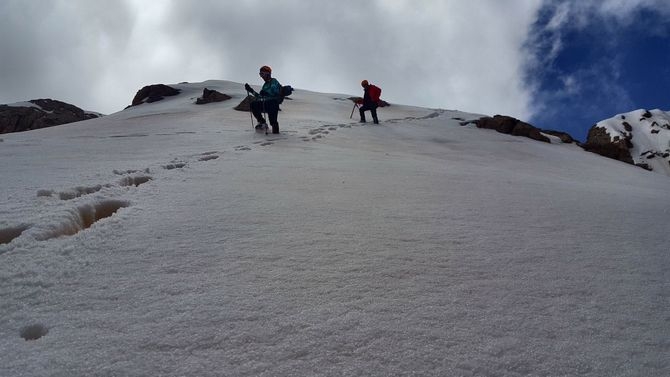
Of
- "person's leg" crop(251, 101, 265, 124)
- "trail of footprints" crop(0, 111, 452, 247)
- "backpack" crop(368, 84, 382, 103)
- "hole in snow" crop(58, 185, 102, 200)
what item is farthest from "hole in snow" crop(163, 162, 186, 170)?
"backpack" crop(368, 84, 382, 103)

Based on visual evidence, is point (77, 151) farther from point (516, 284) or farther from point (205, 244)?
point (516, 284)

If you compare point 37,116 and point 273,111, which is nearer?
point 273,111

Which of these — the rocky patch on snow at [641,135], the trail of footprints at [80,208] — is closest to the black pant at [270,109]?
the trail of footprints at [80,208]

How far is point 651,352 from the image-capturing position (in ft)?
4.62

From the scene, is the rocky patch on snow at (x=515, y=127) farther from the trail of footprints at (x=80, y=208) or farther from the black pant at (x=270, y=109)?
the trail of footprints at (x=80, y=208)

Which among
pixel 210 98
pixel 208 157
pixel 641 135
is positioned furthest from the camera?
pixel 210 98

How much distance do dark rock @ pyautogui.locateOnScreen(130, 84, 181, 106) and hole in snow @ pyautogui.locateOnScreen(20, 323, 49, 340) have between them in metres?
25.4

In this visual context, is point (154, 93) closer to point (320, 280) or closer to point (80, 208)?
point (80, 208)

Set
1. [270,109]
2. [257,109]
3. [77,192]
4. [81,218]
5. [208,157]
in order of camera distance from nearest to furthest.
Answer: [81,218], [77,192], [208,157], [270,109], [257,109]

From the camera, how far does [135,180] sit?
3801 millimetres

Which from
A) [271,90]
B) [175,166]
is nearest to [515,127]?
[271,90]

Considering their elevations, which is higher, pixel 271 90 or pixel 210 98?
pixel 210 98

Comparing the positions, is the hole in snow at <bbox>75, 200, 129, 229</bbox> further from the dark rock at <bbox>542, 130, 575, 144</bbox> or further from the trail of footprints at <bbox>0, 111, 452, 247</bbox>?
the dark rock at <bbox>542, 130, 575, 144</bbox>

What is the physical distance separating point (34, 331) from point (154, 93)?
2668cm
